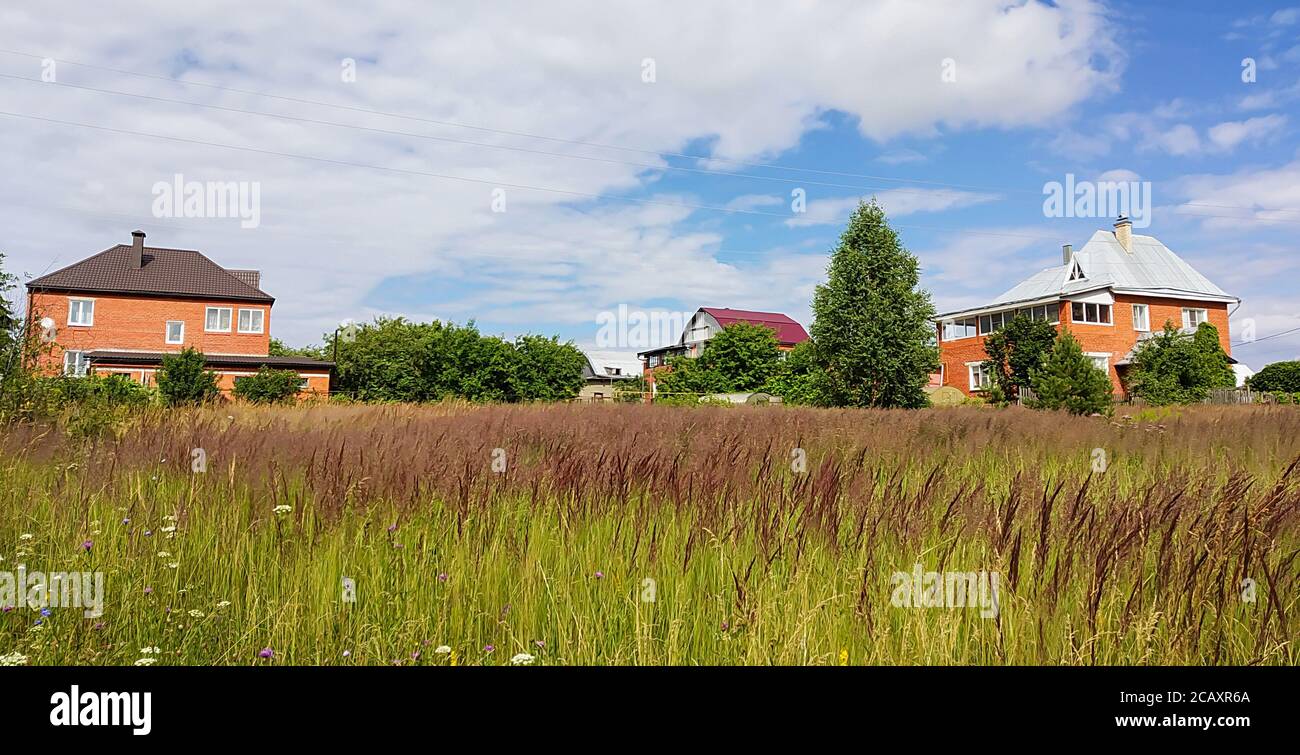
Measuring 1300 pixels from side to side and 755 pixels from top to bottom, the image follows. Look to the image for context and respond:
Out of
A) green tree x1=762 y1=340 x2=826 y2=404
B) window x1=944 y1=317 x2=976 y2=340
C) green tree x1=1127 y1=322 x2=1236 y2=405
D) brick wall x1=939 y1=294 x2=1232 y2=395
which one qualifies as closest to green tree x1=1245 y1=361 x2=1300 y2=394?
brick wall x1=939 y1=294 x2=1232 y2=395

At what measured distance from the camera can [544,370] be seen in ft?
103

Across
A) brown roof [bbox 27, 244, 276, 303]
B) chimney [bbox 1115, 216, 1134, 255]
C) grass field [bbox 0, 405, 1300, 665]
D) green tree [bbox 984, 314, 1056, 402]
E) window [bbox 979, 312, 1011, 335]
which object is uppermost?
chimney [bbox 1115, 216, 1134, 255]

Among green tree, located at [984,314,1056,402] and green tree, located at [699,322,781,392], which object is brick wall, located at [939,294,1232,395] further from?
green tree, located at [699,322,781,392]

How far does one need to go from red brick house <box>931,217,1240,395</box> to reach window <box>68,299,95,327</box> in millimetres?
49630

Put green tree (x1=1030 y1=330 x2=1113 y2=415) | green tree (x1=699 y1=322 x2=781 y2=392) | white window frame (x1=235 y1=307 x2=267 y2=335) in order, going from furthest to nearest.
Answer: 1. green tree (x1=699 y1=322 x2=781 y2=392)
2. white window frame (x1=235 y1=307 x2=267 y2=335)
3. green tree (x1=1030 y1=330 x2=1113 y2=415)

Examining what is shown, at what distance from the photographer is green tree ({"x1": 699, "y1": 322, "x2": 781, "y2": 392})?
43.2 meters

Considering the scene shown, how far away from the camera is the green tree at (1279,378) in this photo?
36.0 m

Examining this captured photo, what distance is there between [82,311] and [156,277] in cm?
403

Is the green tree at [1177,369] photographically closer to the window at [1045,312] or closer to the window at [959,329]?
the window at [1045,312]

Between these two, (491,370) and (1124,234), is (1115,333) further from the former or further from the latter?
(491,370)

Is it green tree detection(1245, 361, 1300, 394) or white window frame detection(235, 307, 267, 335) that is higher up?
white window frame detection(235, 307, 267, 335)

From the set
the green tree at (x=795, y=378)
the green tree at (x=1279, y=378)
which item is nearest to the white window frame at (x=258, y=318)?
the green tree at (x=795, y=378)
